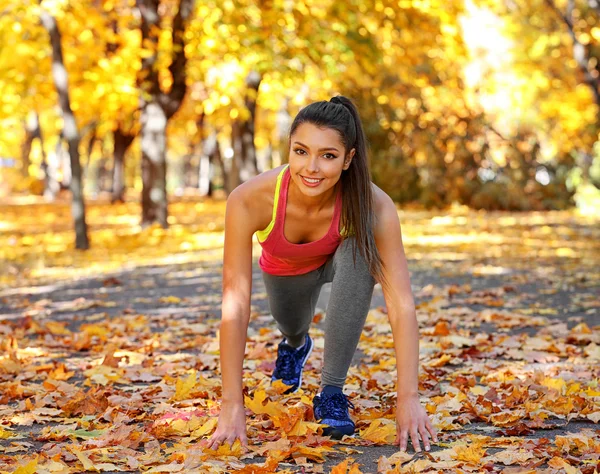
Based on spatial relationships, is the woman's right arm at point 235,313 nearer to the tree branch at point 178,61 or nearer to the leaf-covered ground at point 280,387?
the leaf-covered ground at point 280,387

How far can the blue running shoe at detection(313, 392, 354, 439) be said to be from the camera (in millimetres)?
3488

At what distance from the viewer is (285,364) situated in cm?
435

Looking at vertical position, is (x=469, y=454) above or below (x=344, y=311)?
below

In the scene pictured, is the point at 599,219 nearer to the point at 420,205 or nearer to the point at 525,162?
the point at 525,162

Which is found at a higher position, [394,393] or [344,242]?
[344,242]

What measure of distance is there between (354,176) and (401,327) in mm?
632

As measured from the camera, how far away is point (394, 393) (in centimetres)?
430

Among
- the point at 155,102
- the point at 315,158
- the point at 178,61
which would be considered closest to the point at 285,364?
the point at 315,158

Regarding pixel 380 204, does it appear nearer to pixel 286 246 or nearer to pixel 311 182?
pixel 311 182

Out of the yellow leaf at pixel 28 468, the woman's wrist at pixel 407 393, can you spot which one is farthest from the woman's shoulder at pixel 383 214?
the yellow leaf at pixel 28 468

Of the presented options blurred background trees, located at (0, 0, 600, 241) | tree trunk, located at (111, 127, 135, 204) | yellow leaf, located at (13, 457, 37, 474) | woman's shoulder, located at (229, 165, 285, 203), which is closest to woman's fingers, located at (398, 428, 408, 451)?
woman's shoulder, located at (229, 165, 285, 203)

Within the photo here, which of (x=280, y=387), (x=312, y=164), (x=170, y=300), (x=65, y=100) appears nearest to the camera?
(x=312, y=164)

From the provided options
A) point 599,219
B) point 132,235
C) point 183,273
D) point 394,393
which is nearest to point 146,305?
point 183,273

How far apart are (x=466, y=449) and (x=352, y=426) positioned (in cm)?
53
